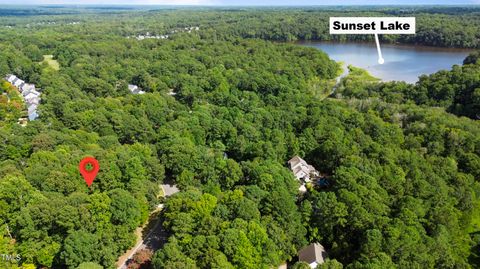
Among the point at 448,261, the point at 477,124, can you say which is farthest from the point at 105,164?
the point at 477,124

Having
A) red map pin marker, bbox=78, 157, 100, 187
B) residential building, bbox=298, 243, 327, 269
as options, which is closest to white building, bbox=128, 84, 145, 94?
red map pin marker, bbox=78, 157, 100, 187

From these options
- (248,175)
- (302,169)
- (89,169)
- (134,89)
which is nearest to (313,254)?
(248,175)

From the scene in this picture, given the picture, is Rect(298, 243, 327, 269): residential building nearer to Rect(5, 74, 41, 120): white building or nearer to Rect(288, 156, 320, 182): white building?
Rect(288, 156, 320, 182): white building

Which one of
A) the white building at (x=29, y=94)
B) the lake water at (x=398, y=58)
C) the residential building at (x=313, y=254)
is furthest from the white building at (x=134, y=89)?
the lake water at (x=398, y=58)

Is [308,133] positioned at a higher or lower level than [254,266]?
higher

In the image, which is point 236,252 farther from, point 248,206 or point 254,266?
Result: point 248,206

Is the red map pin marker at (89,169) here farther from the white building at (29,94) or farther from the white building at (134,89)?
the white building at (134,89)
